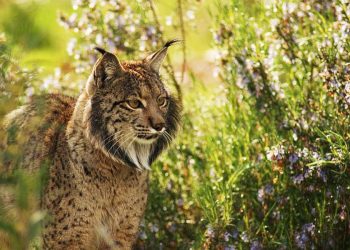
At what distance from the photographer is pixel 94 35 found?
6746 mm

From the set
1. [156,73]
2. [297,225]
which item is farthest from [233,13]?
[297,225]

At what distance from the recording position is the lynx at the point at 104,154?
5172 mm

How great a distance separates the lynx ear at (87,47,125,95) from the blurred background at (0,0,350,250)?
1.17 ft

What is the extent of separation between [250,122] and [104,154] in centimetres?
134

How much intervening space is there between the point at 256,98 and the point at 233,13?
2.42 feet

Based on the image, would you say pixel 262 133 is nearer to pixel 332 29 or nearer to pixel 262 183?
pixel 262 183

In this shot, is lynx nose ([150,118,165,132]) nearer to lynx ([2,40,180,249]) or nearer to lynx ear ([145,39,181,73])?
lynx ([2,40,180,249])

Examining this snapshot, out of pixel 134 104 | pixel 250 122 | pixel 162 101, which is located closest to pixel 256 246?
pixel 250 122

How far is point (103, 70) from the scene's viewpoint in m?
5.25

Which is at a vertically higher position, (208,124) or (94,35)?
(94,35)

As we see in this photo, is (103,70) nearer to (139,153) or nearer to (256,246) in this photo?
(139,153)

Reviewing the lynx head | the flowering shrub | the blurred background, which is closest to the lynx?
the lynx head

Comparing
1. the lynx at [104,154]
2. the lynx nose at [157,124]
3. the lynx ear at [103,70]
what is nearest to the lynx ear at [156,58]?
the lynx at [104,154]

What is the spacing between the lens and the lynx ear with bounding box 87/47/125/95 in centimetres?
522
